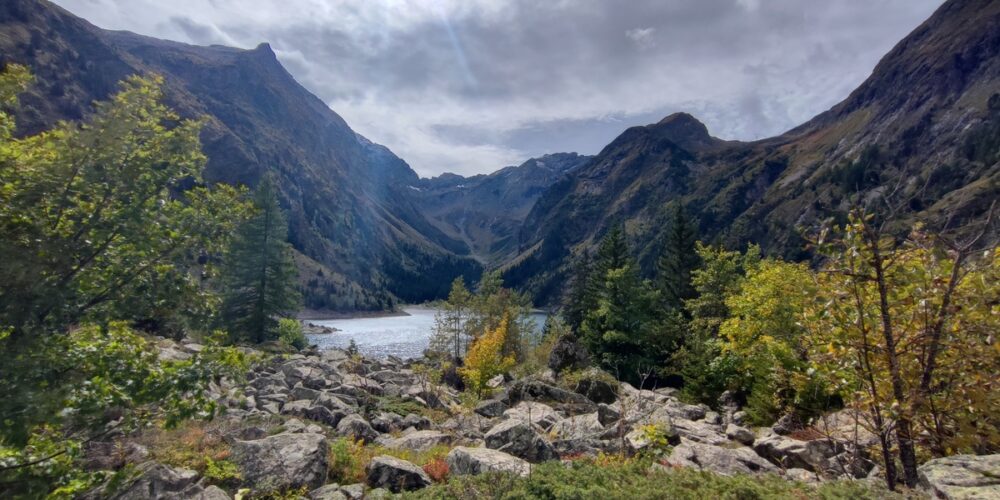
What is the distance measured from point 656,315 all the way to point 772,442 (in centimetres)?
2566

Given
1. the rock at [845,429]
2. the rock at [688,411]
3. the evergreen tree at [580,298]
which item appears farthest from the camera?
the evergreen tree at [580,298]

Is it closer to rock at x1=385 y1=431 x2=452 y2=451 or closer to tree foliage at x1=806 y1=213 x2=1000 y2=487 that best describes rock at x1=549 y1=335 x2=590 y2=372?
rock at x1=385 y1=431 x2=452 y2=451

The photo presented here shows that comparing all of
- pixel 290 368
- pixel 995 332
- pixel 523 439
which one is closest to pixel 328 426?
pixel 523 439

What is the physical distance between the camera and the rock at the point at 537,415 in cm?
1620

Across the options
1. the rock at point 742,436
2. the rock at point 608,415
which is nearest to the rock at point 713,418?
the rock at point 742,436

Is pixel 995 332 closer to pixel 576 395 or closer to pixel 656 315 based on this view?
pixel 576 395

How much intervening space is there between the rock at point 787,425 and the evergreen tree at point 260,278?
43749mm

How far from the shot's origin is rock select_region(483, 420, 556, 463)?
11.4 meters

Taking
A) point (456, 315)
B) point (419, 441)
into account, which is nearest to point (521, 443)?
point (419, 441)

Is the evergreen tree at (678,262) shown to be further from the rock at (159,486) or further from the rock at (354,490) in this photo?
the rock at (159,486)

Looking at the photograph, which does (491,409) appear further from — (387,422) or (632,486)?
(632,486)

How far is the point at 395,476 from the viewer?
31.3 ft

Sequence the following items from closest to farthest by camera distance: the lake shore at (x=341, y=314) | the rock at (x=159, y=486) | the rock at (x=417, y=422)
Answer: the rock at (x=159, y=486), the rock at (x=417, y=422), the lake shore at (x=341, y=314)

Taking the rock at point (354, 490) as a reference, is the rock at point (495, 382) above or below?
below
